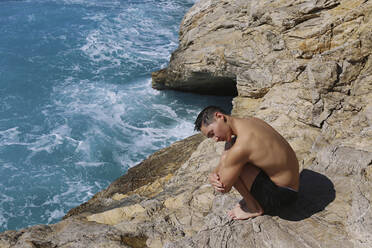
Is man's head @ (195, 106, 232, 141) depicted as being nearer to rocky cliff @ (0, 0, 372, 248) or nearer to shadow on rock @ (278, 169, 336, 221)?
rocky cliff @ (0, 0, 372, 248)

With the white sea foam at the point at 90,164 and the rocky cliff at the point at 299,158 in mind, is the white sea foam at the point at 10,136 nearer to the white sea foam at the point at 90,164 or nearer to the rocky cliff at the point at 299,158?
the white sea foam at the point at 90,164

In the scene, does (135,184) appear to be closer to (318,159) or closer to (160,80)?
(318,159)

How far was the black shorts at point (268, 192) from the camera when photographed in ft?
12.7

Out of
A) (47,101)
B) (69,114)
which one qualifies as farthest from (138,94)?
(47,101)

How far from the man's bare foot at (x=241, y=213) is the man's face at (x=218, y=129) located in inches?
38.5

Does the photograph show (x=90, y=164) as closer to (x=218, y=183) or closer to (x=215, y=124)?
(x=218, y=183)

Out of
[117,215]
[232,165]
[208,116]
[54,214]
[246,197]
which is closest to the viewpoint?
[232,165]

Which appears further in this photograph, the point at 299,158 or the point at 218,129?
the point at 299,158

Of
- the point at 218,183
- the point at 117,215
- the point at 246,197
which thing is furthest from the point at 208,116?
the point at 117,215

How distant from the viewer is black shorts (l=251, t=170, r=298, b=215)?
12.7 feet

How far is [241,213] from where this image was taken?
4.14m

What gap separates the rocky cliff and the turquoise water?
3.89 m

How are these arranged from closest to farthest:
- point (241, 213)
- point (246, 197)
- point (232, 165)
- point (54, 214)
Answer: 1. point (232, 165)
2. point (246, 197)
3. point (241, 213)
4. point (54, 214)

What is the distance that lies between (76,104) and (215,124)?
1338 cm
